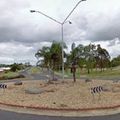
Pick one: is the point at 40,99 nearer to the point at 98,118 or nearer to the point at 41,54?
the point at 98,118

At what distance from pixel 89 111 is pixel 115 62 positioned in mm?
134307

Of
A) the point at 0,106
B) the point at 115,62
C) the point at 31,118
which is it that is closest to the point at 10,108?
the point at 0,106

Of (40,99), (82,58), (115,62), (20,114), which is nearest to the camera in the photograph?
(20,114)

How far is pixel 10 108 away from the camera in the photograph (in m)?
20.4

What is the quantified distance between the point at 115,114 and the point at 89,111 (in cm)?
136

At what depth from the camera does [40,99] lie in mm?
23516

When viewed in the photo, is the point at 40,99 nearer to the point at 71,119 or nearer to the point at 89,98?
the point at 89,98

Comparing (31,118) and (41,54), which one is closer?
(31,118)

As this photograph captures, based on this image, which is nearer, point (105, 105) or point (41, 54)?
point (105, 105)

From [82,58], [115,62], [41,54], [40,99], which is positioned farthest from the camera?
[115,62]

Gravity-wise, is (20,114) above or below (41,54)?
below

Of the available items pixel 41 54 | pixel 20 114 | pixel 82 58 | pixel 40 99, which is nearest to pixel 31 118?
pixel 20 114

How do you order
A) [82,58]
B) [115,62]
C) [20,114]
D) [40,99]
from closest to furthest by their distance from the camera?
[20,114] → [40,99] → [82,58] → [115,62]

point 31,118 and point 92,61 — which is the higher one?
point 92,61
